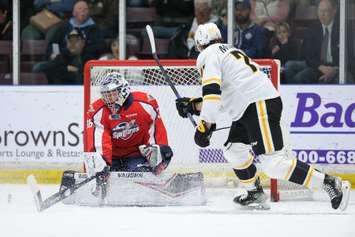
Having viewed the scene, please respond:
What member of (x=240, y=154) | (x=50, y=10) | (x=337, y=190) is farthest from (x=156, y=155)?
(x=50, y=10)

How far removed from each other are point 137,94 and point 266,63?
1.06 m

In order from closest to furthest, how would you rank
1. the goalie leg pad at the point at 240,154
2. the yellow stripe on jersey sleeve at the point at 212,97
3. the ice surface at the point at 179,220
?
the ice surface at the point at 179,220 < the yellow stripe on jersey sleeve at the point at 212,97 < the goalie leg pad at the point at 240,154

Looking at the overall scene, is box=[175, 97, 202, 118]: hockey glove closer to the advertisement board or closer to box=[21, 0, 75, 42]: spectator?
the advertisement board

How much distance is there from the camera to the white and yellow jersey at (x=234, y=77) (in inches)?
232

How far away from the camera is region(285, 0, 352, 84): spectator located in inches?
320

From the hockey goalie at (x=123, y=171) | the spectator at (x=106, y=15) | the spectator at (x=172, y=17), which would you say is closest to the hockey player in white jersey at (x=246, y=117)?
the hockey goalie at (x=123, y=171)

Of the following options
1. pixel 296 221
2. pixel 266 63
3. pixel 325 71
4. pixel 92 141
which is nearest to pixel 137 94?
pixel 92 141

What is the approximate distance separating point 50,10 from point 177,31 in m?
1.10

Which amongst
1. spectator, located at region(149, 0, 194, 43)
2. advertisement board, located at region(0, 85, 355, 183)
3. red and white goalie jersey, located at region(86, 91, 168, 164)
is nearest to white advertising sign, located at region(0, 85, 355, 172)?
advertisement board, located at region(0, 85, 355, 183)

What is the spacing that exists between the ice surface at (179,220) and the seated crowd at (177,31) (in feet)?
6.08

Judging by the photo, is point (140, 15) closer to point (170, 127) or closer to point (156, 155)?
point (170, 127)

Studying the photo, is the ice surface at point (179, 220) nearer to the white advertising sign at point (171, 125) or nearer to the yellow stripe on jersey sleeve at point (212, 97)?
the yellow stripe on jersey sleeve at point (212, 97)

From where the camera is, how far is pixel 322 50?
8.20 meters

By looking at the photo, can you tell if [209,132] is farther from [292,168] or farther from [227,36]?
[227,36]
